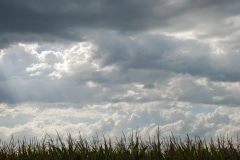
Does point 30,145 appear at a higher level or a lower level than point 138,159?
higher

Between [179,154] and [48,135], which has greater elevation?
[48,135]

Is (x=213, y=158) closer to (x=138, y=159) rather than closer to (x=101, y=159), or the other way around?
(x=138, y=159)

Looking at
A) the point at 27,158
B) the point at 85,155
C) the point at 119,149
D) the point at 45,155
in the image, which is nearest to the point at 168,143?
the point at 119,149

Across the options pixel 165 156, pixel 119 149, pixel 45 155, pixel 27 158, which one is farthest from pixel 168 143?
pixel 27 158

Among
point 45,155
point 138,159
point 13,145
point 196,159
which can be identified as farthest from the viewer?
point 13,145

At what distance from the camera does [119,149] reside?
1872 cm

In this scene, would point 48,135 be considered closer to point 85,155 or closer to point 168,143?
point 85,155

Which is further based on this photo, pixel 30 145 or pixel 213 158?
pixel 30 145

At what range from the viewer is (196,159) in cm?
1703

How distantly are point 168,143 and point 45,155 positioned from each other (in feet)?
18.5

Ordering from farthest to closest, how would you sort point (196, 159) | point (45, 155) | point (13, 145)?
point (13, 145), point (45, 155), point (196, 159)

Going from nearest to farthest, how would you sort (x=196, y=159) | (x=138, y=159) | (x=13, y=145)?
1. (x=196, y=159)
2. (x=138, y=159)
3. (x=13, y=145)

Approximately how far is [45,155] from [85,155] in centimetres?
192

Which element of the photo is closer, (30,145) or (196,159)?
(196,159)
